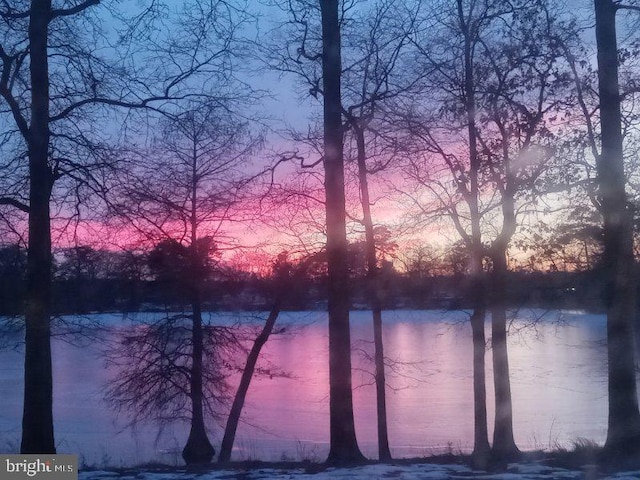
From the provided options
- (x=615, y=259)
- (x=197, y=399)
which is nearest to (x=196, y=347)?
(x=197, y=399)

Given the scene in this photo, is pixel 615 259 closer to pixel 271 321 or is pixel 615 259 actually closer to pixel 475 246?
pixel 475 246

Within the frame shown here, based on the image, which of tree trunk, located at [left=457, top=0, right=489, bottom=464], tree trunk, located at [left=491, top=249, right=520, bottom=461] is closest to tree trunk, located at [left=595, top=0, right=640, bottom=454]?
tree trunk, located at [left=457, top=0, right=489, bottom=464]

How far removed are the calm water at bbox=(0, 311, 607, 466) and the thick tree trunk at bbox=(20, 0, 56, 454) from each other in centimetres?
308

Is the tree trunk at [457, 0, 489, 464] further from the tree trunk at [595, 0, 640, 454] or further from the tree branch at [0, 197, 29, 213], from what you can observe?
the tree branch at [0, 197, 29, 213]

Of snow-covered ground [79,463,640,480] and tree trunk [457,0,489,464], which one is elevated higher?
tree trunk [457,0,489,464]

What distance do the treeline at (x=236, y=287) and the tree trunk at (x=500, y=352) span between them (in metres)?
0.26

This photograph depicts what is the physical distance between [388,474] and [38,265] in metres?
5.52

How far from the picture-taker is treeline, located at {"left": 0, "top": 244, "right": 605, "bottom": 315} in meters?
13.9

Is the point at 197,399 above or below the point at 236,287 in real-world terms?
below

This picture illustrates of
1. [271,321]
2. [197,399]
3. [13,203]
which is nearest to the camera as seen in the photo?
[13,203]

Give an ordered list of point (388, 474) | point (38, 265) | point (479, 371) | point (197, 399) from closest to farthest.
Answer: point (388, 474) → point (38, 265) → point (479, 371) → point (197, 399)

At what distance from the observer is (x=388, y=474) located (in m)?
8.30

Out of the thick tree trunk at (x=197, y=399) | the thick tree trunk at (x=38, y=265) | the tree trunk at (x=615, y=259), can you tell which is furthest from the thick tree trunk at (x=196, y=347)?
the tree trunk at (x=615, y=259)

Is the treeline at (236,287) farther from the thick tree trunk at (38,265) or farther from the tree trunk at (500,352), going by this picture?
the thick tree trunk at (38,265)
